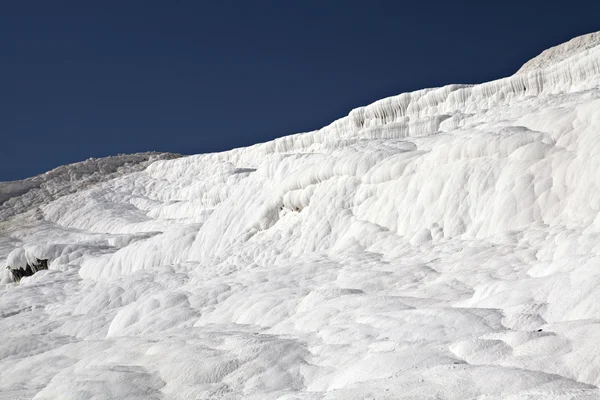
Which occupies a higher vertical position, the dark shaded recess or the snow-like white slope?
the snow-like white slope

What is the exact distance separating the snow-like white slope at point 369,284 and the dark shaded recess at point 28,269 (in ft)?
1.27

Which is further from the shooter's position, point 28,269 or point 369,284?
point 28,269

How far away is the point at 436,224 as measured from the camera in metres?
14.4

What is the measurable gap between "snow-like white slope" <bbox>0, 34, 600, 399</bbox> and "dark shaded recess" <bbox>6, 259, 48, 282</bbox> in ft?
1.27

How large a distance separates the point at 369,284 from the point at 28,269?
22.0 metres

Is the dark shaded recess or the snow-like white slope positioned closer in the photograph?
the snow-like white slope

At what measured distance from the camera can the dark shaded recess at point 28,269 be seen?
28.5 metres

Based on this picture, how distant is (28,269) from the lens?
28.8 meters

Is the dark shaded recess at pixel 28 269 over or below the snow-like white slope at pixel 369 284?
below

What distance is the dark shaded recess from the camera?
28.5 m

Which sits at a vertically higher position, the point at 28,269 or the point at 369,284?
the point at 369,284

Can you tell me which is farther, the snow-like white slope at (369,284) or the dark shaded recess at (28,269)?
the dark shaded recess at (28,269)

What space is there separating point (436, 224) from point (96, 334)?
8692 millimetres

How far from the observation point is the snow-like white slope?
668 cm
